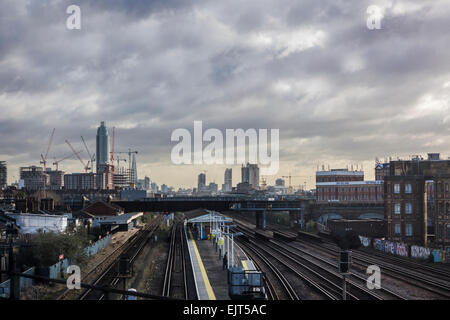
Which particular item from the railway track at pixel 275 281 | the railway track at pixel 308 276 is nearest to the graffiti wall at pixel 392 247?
the railway track at pixel 308 276

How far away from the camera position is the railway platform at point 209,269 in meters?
33.9

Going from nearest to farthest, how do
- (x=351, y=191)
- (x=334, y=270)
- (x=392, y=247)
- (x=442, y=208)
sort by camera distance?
(x=334, y=270)
(x=392, y=247)
(x=442, y=208)
(x=351, y=191)

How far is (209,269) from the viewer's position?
45.4 m

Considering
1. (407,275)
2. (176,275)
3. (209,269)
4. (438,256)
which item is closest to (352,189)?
(438,256)

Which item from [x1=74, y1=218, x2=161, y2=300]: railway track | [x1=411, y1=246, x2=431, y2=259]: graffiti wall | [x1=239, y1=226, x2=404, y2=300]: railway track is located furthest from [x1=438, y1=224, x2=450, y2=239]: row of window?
[x1=74, y1=218, x2=161, y2=300]: railway track

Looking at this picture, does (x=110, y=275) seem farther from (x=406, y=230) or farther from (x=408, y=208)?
(x=408, y=208)

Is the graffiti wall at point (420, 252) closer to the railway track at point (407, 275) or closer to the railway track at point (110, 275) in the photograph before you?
the railway track at point (407, 275)

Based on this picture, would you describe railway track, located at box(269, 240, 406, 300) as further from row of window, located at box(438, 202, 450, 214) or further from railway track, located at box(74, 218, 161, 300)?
railway track, located at box(74, 218, 161, 300)

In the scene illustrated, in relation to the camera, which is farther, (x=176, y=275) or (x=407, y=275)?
(x=176, y=275)

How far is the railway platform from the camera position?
3392cm

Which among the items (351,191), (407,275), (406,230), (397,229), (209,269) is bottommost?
(209,269)
